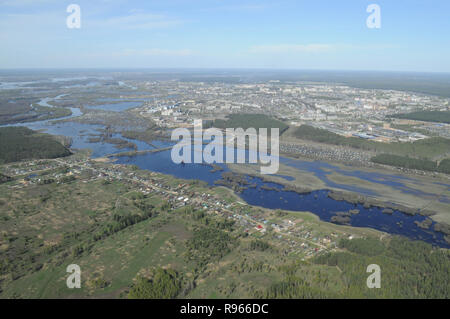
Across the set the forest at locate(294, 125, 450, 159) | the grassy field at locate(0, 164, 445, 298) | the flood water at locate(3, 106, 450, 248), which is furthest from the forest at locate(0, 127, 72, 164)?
the forest at locate(294, 125, 450, 159)

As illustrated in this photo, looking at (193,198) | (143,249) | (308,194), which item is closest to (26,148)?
(193,198)

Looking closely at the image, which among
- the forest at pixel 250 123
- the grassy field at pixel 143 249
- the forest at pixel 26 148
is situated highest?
the forest at pixel 250 123

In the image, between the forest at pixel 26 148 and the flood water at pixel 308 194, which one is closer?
the flood water at pixel 308 194

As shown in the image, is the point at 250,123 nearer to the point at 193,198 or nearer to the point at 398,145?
the point at 398,145

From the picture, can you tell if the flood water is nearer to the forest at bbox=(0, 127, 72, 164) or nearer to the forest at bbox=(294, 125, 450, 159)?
the forest at bbox=(0, 127, 72, 164)

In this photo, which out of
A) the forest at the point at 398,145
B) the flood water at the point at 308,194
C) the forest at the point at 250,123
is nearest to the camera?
the flood water at the point at 308,194

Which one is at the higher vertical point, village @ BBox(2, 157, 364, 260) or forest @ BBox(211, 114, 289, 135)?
forest @ BBox(211, 114, 289, 135)

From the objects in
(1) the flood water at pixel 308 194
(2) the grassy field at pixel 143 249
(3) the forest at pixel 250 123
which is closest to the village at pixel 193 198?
(2) the grassy field at pixel 143 249

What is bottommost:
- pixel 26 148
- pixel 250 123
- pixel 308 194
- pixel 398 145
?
pixel 308 194

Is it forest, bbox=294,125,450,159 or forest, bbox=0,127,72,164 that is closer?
forest, bbox=0,127,72,164

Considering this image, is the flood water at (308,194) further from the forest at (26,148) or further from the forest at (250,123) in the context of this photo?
the forest at (250,123)
